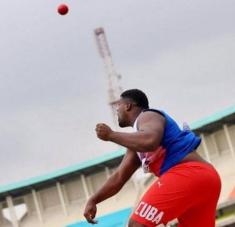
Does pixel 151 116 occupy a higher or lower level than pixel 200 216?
higher

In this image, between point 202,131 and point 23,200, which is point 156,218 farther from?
point 23,200

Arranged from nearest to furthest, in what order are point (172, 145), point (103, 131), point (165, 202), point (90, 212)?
point (103, 131)
point (165, 202)
point (172, 145)
point (90, 212)

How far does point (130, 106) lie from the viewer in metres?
6.24

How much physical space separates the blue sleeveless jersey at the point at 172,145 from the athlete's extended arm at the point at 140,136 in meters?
0.19

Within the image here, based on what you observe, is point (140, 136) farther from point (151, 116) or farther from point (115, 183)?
point (115, 183)

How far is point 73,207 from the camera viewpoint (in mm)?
53281

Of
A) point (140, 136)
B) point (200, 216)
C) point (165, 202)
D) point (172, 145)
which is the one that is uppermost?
point (140, 136)

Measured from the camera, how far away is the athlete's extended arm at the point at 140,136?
18.3ft

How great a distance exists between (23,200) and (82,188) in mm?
4275

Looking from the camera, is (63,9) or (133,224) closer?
(133,224)

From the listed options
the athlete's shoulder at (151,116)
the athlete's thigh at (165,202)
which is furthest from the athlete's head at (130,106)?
the athlete's thigh at (165,202)

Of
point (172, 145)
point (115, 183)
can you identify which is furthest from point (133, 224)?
point (115, 183)

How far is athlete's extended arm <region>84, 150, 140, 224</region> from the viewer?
21.2 ft

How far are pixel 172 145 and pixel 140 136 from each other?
Result: 0.49 meters
